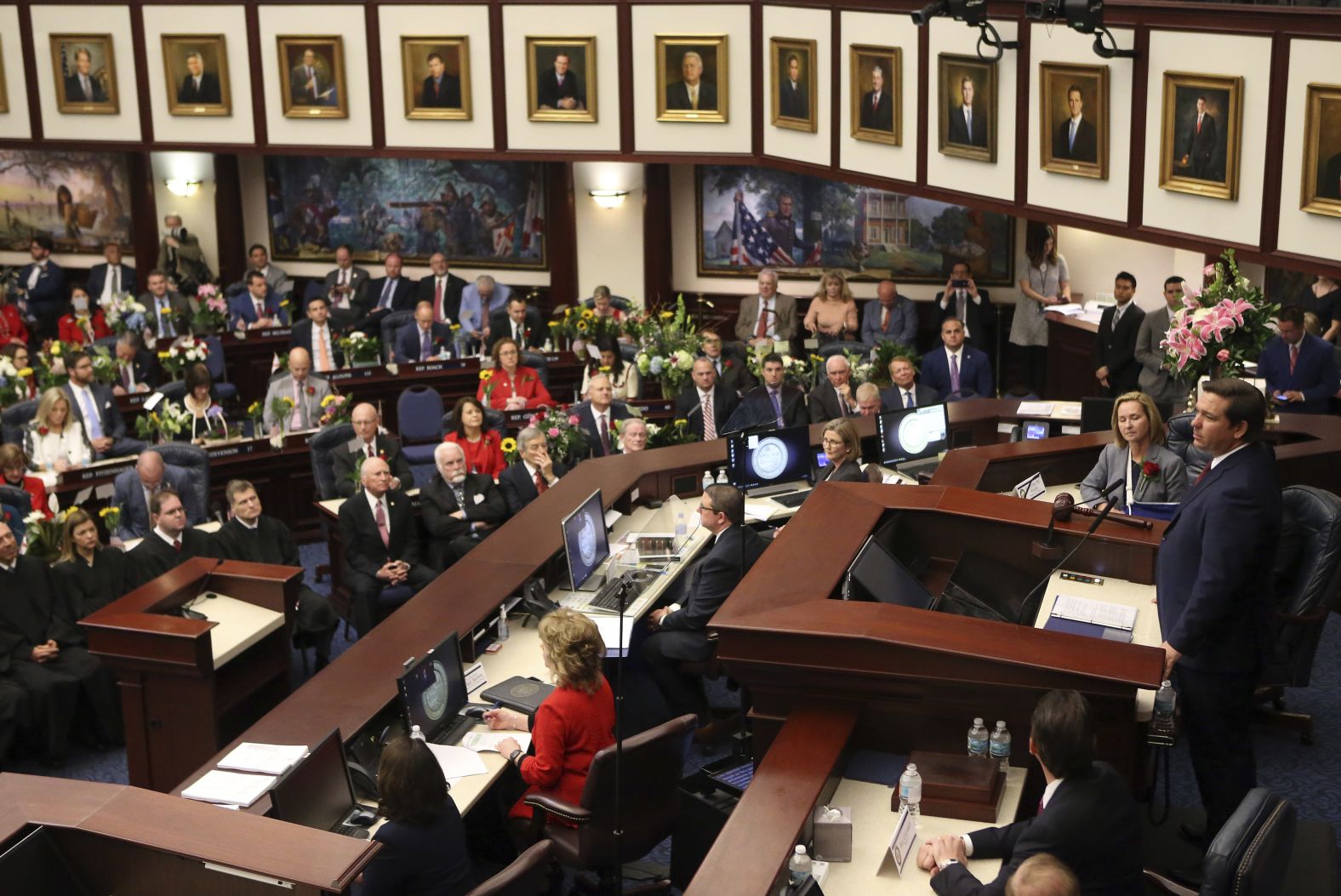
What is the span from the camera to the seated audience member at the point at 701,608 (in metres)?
7.27

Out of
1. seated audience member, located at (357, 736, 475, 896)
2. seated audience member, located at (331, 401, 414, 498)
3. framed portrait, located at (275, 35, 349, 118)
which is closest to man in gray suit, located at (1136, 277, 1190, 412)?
seated audience member, located at (331, 401, 414, 498)

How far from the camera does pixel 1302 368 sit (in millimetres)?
10258

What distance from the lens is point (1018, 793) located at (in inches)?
192

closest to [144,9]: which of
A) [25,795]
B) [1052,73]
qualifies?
[1052,73]

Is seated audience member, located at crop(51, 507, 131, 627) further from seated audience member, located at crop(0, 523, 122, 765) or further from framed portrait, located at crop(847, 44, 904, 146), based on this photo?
framed portrait, located at crop(847, 44, 904, 146)

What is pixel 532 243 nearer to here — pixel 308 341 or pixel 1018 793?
pixel 308 341

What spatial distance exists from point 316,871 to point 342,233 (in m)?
14.0

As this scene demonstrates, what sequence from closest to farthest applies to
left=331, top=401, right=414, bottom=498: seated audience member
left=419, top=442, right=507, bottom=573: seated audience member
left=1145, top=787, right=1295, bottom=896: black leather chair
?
1. left=1145, top=787, right=1295, bottom=896: black leather chair
2. left=419, top=442, right=507, bottom=573: seated audience member
3. left=331, top=401, right=414, bottom=498: seated audience member

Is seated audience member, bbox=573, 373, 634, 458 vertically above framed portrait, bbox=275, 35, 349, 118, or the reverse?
framed portrait, bbox=275, 35, 349, 118

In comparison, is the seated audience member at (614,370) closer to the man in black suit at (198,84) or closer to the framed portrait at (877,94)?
the framed portrait at (877,94)

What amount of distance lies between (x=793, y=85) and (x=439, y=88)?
12.5ft

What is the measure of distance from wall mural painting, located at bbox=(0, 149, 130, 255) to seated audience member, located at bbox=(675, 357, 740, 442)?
31.7 ft

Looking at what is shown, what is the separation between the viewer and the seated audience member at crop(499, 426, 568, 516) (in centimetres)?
932

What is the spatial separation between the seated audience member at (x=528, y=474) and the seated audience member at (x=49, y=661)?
2.57 m
